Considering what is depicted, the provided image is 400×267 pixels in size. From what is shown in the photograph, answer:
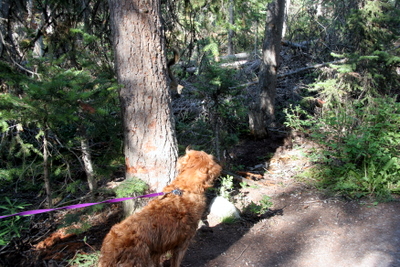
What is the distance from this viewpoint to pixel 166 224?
3273 millimetres

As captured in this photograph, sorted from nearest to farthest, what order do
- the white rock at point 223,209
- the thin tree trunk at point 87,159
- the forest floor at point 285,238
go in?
the forest floor at point 285,238 < the thin tree trunk at point 87,159 < the white rock at point 223,209

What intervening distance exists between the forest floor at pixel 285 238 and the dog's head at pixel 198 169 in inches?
46.6

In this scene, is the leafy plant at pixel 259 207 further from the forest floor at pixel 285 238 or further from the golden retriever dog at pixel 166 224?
the golden retriever dog at pixel 166 224

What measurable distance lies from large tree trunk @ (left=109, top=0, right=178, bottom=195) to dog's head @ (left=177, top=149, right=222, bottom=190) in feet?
1.18

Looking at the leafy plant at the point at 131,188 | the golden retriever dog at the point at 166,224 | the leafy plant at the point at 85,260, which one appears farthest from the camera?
the leafy plant at the point at 131,188

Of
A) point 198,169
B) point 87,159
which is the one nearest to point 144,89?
point 198,169

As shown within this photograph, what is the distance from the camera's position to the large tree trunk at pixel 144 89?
398 centimetres

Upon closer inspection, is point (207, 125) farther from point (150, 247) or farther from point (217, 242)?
point (150, 247)

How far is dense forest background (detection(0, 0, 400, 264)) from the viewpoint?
3.79m

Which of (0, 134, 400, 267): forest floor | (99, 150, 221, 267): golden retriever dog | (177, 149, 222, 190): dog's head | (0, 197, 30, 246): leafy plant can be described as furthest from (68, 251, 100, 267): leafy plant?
(177, 149, 222, 190): dog's head

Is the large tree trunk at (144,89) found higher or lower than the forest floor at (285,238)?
higher

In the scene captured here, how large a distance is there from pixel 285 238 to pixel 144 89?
131 inches

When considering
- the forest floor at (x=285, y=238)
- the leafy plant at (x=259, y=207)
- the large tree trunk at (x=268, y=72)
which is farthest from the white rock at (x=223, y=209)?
the large tree trunk at (x=268, y=72)

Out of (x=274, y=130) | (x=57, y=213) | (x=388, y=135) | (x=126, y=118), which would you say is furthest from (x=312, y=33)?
(x=57, y=213)
